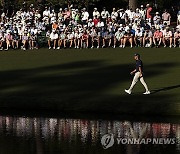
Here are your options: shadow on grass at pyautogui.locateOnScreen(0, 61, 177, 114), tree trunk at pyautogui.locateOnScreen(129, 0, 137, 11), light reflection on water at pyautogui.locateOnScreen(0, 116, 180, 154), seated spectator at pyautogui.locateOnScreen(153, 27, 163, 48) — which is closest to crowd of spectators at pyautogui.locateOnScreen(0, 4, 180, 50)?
seated spectator at pyautogui.locateOnScreen(153, 27, 163, 48)

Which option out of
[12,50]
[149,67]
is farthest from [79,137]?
[12,50]

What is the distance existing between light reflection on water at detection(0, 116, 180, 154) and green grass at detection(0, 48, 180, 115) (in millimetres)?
1408

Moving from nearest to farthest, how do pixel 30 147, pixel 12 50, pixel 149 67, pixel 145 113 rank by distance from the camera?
pixel 30 147 < pixel 145 113 < pixel 149 67 < pixel 12 50

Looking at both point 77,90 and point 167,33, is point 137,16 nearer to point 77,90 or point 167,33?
point 167,33

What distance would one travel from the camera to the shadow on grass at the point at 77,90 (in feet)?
73.4

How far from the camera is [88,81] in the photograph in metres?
27.8

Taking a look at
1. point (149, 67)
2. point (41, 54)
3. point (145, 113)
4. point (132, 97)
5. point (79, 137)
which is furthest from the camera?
point (41, 54)

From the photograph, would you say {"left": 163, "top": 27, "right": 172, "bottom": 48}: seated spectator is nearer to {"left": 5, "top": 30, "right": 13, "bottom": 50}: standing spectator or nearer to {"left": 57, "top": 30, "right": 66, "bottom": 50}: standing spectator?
{"left": 57, "top": 30, "right": 66, "bottom": 50}: standing spectator

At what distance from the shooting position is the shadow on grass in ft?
73.4

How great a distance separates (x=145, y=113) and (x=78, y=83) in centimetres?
604

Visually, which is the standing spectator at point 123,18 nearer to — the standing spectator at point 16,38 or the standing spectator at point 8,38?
the standing spectator at point 16,38

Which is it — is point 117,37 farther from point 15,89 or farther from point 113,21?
point 15,89

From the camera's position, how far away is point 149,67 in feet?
103

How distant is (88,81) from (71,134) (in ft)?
29.3
